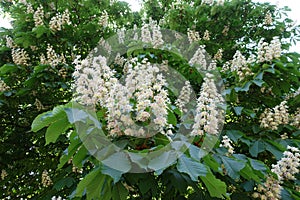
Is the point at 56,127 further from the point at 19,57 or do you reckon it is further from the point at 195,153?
the point at 19,57

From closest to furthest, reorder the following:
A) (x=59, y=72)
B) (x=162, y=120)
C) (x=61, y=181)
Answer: (x=162, y=120) → (x=61, y=181) → (x=59, y=72)

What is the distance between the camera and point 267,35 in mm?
4699

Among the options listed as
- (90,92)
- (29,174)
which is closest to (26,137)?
(29,174)

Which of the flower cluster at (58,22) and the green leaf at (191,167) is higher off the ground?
the flower cluster at (58,22)

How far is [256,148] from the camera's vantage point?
2588mm

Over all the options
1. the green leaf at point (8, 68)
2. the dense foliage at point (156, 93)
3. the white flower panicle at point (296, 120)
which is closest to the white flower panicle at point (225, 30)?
the dense foliage at point (156, 93)

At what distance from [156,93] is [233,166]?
1.86ft

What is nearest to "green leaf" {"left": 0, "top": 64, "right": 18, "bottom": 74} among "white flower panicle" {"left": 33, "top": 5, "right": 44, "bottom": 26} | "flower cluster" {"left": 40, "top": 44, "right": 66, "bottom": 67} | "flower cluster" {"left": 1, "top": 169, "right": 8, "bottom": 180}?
"flower cluster" {"left": 40, "top": 44, "right": 66, "bottom": 67}

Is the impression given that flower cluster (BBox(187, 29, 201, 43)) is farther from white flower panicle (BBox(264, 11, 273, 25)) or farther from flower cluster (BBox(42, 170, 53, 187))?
flower cluster (BBox(42, 170, 53, 187))

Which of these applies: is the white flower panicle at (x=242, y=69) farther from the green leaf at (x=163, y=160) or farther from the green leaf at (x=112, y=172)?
the green leaf at (x=112, y=172)

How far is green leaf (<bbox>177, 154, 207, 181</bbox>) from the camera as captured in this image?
146 centimetres

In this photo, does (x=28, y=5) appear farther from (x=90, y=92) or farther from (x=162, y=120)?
(x=162, y=120)

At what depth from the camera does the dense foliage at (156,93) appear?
174 cm

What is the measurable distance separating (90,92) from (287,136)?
195 centimetres
